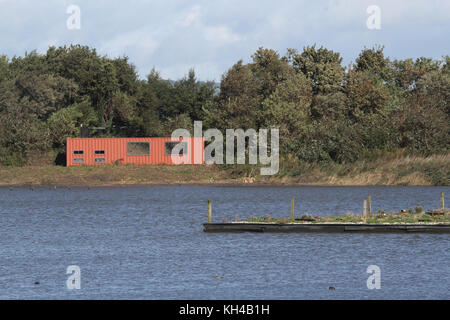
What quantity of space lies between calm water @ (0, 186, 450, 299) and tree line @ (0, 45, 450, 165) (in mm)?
22675

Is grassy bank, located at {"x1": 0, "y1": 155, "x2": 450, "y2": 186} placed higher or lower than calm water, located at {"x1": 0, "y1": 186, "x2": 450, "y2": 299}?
higher

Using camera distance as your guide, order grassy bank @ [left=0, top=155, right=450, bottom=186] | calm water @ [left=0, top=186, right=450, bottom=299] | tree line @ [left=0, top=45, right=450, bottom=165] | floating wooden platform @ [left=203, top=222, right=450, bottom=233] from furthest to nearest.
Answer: tree line @ [left=0, top=45, right=450, bottom=165], grassy bank @ [left=0, top=155, right=450, bottom=186], floating wooden platform @ [left=203, top=222, right=450, bottom=233], calm water @ [left=0, top=186, right=450, bottom=299]

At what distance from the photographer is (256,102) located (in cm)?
10750

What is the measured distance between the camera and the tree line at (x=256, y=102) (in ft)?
303

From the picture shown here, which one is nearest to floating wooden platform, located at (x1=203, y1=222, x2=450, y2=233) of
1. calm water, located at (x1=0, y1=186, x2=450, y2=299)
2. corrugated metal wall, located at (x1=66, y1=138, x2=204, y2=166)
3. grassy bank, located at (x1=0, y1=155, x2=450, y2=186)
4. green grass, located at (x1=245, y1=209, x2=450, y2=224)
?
calm water, located at (x1=0, y1=186, x2=450, y2=299)

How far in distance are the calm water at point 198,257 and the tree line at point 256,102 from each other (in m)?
22.7

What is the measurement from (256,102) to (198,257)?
224 feet

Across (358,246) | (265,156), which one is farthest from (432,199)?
(358,246)

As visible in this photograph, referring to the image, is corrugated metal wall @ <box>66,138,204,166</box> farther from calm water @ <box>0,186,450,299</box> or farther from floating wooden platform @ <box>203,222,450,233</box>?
floating wooden platform @ <box>203,222,450,233</box>

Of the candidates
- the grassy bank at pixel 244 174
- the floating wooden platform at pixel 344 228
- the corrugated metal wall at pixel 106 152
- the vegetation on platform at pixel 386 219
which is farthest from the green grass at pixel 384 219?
A: the corrugated metal wall at pixel 106 152

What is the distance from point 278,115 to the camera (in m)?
98.1

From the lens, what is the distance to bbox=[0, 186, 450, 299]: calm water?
3228 cm

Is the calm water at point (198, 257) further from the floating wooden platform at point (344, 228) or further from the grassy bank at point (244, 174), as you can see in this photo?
the grassy bank at point (244, 174)
